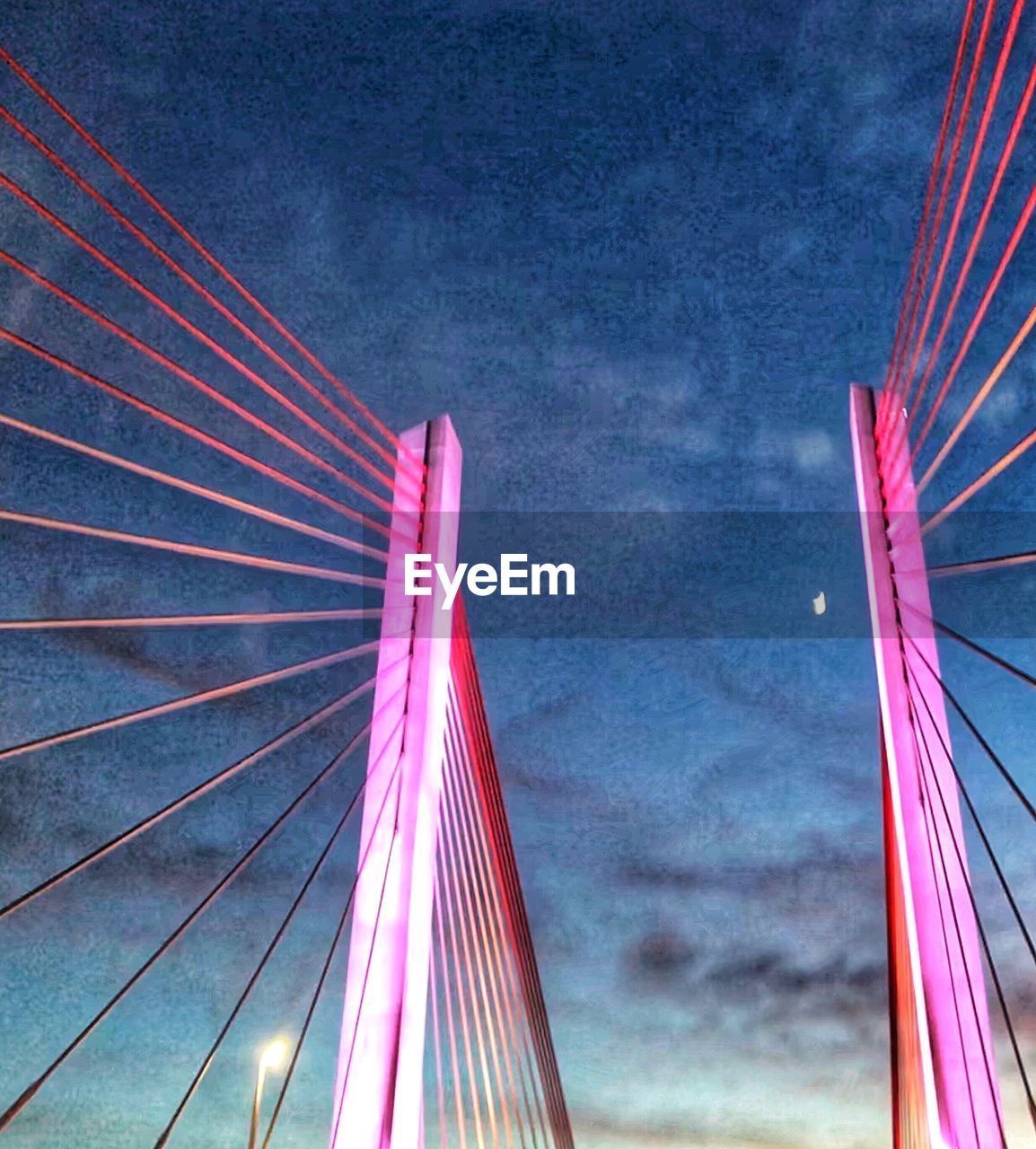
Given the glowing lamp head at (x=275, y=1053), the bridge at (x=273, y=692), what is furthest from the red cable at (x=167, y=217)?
the glowing lamp head at (x=275, y=1053)

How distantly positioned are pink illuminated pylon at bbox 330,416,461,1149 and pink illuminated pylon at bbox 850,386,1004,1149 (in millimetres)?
2396

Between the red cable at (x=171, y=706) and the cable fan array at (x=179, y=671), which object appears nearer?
the red cable at (x=171, y=706)

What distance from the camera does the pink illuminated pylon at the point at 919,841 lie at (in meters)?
4.81

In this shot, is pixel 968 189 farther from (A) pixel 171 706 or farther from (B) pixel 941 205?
(A) pixel 171 706

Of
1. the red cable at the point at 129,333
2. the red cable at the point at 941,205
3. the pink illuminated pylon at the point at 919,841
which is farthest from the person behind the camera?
the pink illuminated pylon at the point at 919,841

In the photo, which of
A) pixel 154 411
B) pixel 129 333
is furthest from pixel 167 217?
pixel 154 411

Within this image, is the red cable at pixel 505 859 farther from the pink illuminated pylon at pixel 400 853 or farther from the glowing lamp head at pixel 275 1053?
the glowing lamp head at pixel 275 1053

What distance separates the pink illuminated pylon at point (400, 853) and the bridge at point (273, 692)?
16mm

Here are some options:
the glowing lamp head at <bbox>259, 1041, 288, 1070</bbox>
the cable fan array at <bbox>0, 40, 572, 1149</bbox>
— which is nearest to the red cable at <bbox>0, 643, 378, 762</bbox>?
the cable fan array at <bbox>0, 40, 572, 1149</bbox>

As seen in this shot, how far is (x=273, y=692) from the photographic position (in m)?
20.6

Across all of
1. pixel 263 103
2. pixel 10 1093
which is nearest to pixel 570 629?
pixel 263 103

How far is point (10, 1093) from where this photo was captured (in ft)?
99.0

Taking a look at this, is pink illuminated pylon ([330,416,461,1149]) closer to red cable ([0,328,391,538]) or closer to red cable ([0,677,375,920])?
red cable ([0,677,375,920])

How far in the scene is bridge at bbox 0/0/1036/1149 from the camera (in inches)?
189
